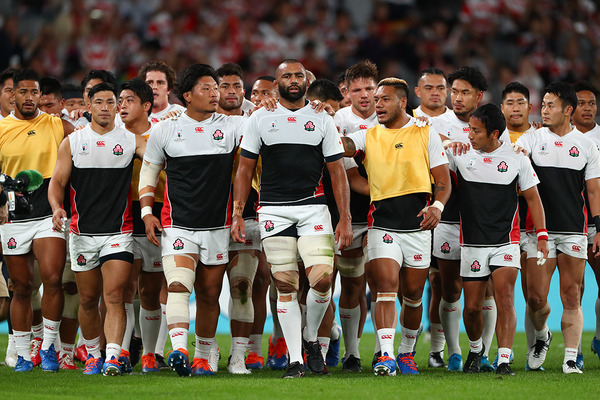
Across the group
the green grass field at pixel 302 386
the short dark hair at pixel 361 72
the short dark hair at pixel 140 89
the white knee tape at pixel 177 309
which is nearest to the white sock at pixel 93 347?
the green grass field at pixel 302 386

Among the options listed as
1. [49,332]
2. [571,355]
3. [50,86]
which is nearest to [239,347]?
[49,332]

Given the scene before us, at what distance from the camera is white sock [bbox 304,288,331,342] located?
841 centimetres

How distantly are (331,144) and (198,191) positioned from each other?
1251 millimetres

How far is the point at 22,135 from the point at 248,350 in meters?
3.05

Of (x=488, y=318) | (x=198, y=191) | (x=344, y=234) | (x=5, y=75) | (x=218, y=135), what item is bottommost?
(x=488, y=318)

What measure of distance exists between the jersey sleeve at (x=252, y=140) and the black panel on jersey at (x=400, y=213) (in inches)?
49.4

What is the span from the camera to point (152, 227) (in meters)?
8.41

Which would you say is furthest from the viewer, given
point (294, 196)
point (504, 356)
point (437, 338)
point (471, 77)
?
point (437, 338)

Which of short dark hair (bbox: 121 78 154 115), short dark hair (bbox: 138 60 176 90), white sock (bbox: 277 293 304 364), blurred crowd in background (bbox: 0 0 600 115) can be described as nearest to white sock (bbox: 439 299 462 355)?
white sock (bbox: 277 293 304 364)

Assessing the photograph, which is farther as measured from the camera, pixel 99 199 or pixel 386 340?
pixel 99 199

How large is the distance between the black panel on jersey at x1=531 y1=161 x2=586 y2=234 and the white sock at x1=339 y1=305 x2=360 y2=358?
2.04m

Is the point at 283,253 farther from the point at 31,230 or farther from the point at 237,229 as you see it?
the point at 31,230

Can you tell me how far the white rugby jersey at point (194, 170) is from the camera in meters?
8.52

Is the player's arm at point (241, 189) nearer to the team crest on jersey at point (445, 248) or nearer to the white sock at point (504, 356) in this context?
the team crest on jersey at point (445, 248)
